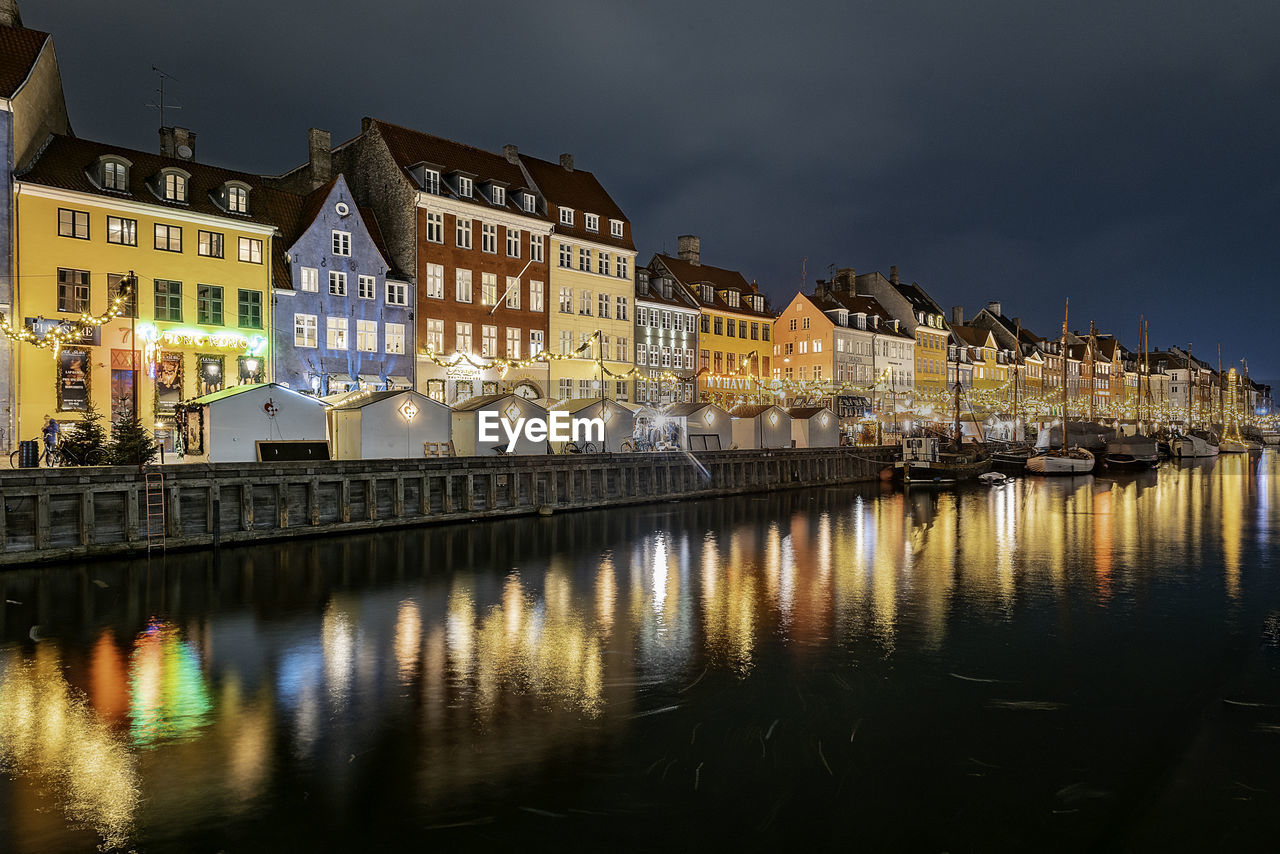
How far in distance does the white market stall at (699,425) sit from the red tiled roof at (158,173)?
824 inches

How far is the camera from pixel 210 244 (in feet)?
125

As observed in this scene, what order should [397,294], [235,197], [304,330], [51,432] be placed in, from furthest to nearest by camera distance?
[397,294] < [304,330] < [235,197] < [51,432]

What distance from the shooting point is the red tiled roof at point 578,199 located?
53469mm

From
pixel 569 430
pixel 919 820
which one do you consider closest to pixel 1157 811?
pixel 919 820

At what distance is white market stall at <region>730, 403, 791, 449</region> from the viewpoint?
49562 mm

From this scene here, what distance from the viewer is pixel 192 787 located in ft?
29.3

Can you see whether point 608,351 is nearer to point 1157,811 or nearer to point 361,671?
point 361,671

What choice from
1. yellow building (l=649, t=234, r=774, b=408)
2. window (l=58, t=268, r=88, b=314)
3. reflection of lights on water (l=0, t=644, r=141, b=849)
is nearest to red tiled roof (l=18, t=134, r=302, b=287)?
window (l=58, t=268, r=88, b=314)

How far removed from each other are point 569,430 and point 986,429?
65.3 meters

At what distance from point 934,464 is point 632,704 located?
45235 mm

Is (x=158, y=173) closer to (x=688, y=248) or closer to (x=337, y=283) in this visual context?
(x=337, y=283)

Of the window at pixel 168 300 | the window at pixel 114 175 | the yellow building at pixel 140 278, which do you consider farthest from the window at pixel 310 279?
the window at pixel 114 175

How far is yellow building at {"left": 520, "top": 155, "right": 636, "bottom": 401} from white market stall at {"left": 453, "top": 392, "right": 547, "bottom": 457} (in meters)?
12.8

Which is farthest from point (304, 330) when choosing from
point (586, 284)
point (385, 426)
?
point (586, 284)
